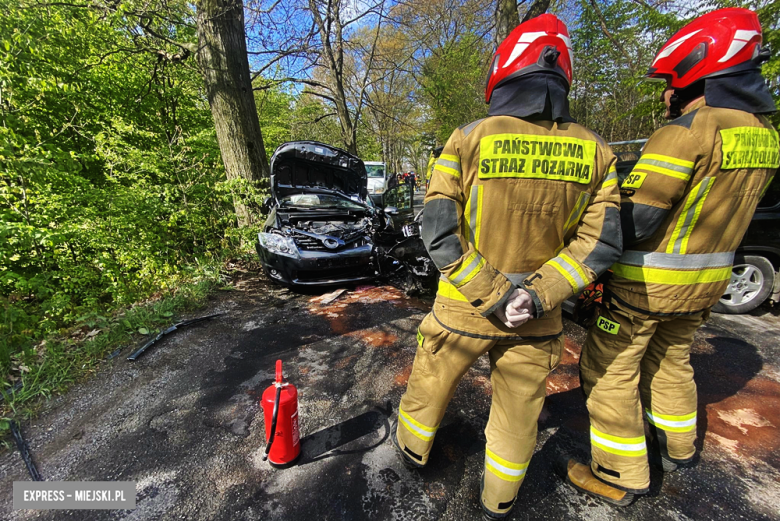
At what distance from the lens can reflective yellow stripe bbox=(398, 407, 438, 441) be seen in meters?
1.56

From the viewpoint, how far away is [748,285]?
3730 mm

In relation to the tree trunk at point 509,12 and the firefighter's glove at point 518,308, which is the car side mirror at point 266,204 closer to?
the firefighter's glove at point 518,308

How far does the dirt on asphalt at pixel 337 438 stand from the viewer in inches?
61.9

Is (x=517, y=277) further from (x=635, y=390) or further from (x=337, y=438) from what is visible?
(x=337, y=438)

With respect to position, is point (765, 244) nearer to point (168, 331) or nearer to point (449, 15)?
point (168, 331)

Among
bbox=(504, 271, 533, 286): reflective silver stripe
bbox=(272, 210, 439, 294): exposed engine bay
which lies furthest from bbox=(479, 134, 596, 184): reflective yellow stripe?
bbox=(272, 210, 439, 294): exposed engine bay

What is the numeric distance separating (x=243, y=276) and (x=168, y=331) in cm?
196

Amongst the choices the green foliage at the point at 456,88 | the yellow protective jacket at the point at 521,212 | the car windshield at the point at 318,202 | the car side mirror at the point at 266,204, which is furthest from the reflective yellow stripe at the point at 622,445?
the green foliage at the point at 456,88

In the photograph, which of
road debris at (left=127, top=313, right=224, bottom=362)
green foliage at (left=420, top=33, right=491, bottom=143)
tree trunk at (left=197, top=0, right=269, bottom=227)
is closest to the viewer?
road debris at (left=127, top=313, right=224, bottom=362)

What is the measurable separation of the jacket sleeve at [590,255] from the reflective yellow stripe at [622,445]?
2.85 ft

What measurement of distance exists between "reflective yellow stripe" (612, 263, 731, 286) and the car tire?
3.12m

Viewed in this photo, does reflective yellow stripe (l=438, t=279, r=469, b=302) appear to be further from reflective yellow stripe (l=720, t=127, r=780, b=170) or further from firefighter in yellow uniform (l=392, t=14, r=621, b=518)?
reflective yellow stripe (l=720, t=127, r=780, b=170)

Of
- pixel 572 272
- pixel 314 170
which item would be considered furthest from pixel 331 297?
pixel 572 272

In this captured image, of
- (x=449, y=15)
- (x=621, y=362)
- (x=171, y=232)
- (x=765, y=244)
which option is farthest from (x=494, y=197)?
(x=449, y=15)
